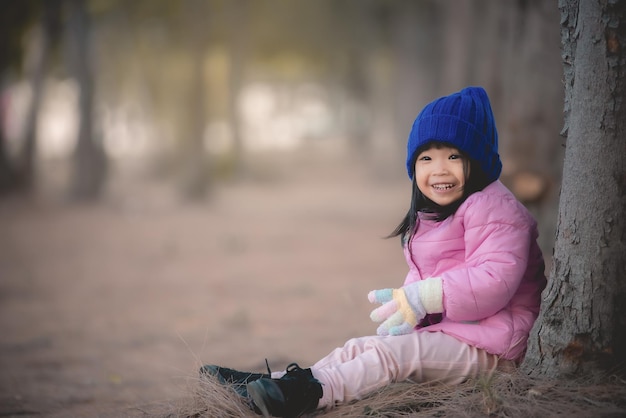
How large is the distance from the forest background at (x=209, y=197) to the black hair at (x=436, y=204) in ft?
4.30

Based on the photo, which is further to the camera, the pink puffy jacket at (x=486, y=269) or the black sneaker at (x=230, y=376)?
the black sneaker at (x=230, y=376)

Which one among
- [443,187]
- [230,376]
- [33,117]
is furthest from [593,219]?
[33,117]

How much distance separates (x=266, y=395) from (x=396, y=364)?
1.91 ft

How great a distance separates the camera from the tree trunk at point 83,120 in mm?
14453

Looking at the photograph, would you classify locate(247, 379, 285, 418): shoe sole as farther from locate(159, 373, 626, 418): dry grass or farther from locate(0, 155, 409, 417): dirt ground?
locate(0, 155, 409, 417): dirt ground

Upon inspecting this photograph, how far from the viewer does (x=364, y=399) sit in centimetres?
299

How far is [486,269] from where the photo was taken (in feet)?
9.29

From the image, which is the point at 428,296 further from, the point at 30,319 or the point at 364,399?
the point at 30,319

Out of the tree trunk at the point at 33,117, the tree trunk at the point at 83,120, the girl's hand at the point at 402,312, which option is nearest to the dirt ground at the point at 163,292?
the tree trunk at the point at 83,120

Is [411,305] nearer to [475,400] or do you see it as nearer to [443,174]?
[475,400]

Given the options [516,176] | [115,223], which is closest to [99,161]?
[115,223]

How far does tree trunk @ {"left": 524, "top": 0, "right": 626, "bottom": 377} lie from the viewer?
2773mm

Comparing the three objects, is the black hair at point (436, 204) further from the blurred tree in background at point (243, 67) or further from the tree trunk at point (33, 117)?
the tree trunk at point (33, 117)

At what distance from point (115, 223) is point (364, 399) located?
400 inches
